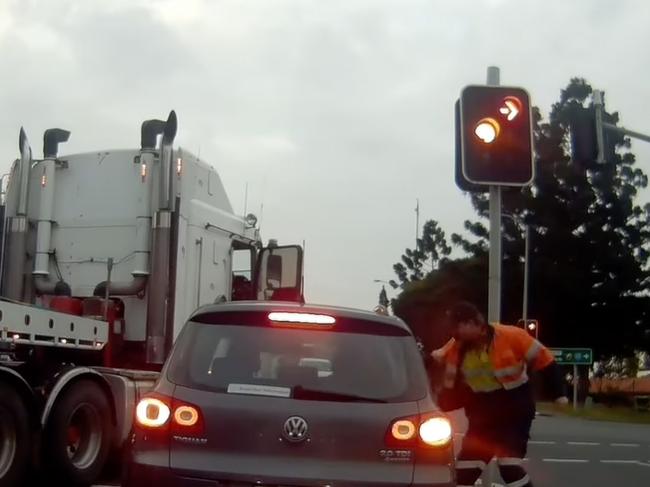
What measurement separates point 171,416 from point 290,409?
23.5 inches

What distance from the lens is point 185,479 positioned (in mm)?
4879

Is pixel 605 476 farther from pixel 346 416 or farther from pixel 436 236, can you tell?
pixel 436 236

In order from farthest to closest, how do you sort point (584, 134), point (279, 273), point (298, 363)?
point (584, 134)
point (279, 273)
point (298, 363)

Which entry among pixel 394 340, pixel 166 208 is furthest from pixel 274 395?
pixel 166 208

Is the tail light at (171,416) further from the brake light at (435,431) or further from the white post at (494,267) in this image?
the white post at (494,267)

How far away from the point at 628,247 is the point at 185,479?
51.9m

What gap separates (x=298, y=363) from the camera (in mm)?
5254

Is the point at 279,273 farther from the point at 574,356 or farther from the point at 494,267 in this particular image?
the point at 574,356

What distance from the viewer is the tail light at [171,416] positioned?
498 centimetres

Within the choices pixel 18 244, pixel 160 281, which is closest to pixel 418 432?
pixel 160 281

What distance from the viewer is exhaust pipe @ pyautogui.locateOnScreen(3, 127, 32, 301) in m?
10.3

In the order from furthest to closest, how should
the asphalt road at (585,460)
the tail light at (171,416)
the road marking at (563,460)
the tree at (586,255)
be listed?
the tree at (586,255) → the road marking at (563,460) → the asphalt road at (585,460) → the tail light at (171,416)

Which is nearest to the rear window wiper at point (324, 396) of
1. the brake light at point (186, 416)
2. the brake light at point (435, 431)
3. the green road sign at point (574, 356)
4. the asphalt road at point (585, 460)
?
the brake light at point (435, 431)

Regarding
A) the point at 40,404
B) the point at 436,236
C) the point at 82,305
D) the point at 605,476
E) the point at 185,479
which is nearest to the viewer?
the point at 185,479
